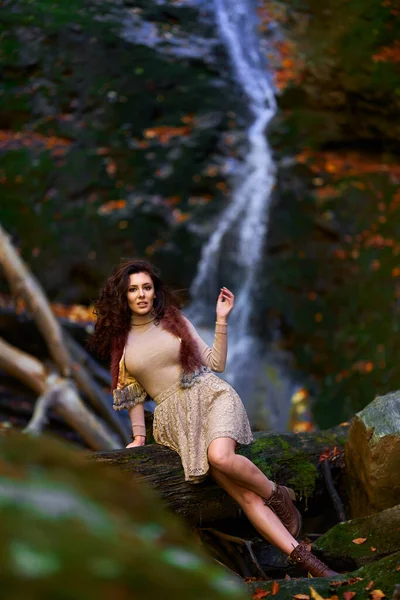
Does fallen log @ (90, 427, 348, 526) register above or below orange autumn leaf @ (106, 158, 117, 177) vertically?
below

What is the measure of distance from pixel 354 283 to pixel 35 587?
320 inches

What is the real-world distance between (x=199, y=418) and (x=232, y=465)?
0.34 meters

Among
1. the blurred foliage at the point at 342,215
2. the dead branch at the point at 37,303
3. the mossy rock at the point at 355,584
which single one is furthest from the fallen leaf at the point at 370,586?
the blurred foliage at the point at 342,215

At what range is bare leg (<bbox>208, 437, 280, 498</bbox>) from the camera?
326 centimetres

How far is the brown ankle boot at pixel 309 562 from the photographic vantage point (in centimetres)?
312

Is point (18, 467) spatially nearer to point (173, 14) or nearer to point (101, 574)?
point (101, 574)

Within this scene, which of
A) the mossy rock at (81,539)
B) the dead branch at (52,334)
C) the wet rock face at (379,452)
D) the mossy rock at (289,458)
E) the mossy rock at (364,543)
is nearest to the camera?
the mossy rock at (81,539)

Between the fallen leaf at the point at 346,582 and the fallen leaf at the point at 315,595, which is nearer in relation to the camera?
the fallen leaf at the point at 315,595

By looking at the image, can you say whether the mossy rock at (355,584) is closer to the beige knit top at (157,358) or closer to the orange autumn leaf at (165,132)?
the beige knit top at (157,358)

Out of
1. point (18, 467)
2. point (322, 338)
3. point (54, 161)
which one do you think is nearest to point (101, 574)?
point (18, 467)

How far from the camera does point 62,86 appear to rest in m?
10.5

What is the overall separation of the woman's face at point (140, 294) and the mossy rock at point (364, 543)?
5.29 feet

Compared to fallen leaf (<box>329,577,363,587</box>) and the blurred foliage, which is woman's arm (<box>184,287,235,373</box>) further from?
the blurred foliage

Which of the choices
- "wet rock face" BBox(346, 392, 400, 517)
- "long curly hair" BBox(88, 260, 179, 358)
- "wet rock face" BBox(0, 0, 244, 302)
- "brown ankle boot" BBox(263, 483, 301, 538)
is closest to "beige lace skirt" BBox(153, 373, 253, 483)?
"brown ankle boot" BBox(263, 483, 301, 538)
